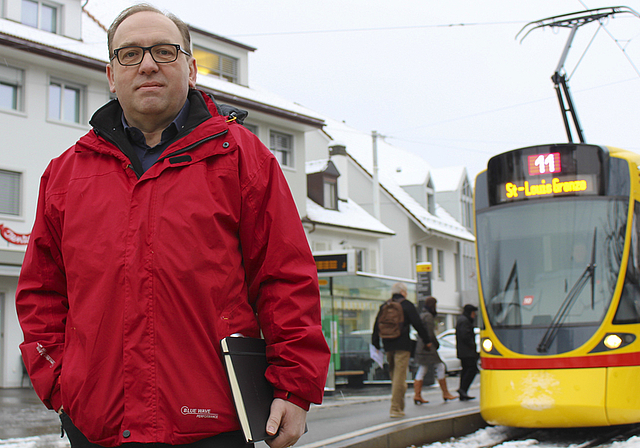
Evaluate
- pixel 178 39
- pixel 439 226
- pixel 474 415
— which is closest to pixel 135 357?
pixel 178 39

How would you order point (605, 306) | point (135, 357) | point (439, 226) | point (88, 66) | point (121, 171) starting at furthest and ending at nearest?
point (439, 226) < point (88, 66) < point (605, 306) < point (121, 171) < point (135, 357)

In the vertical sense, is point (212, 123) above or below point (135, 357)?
above

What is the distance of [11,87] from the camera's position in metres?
20.1

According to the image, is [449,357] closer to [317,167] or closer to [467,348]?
[317,167]

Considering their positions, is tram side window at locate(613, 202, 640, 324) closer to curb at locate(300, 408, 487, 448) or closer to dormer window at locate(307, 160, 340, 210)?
curb at locate(300, 408, 487, 448)

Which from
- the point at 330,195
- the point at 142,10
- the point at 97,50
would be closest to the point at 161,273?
the point at 142,10

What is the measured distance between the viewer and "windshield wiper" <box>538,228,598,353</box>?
8.08 meters

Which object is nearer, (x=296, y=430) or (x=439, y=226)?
(x=296, y=430)

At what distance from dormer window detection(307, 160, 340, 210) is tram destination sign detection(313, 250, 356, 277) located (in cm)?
1615

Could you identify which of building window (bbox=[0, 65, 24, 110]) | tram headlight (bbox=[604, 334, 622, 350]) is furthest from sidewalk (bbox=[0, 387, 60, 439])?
building window (bbox=[0, 65, 24, 110])

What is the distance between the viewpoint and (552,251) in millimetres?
8602

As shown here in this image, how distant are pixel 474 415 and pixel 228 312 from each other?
854 cm

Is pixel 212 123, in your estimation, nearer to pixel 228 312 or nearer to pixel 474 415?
pixel 228 312

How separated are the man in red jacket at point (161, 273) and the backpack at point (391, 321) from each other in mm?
8721
